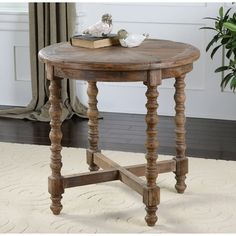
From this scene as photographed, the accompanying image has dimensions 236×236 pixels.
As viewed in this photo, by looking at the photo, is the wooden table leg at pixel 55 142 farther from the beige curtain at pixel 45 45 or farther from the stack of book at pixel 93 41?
the beige curtain at pixel 45 45

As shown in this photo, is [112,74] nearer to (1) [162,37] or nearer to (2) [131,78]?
(2) [131,78]

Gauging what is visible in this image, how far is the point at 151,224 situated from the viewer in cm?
359

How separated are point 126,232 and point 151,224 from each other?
0.15 m

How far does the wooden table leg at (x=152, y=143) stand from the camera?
11.1ft

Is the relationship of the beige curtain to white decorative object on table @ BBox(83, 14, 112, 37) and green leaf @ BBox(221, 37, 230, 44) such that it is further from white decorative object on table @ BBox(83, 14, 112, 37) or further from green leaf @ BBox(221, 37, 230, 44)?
white decorative object on table @ BBox(83, 14, 112, 37)

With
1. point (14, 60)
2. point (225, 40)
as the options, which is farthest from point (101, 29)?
point (14, 60)

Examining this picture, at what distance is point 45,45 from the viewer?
19.2 ft

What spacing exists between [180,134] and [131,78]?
0.74 metres

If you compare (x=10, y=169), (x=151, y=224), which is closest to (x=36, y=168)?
(x=10, y=169)

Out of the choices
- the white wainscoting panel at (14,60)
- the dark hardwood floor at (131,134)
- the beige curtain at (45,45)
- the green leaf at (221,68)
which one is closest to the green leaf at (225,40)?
the green leaf at (221,68)

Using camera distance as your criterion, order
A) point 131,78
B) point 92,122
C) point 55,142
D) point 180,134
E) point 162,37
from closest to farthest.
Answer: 1. point 131,78
2. point 55,142
3. point 180,134
4. point 92,122
5. point 162,37

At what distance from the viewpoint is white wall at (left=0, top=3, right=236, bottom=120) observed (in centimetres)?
568

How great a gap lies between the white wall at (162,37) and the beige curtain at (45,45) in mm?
172

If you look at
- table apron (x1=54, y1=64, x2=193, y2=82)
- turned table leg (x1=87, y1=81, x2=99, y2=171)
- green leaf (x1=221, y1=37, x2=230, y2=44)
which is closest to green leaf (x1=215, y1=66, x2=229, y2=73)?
green leaf (x1=221, y1=37, x2=230, y2=44)
